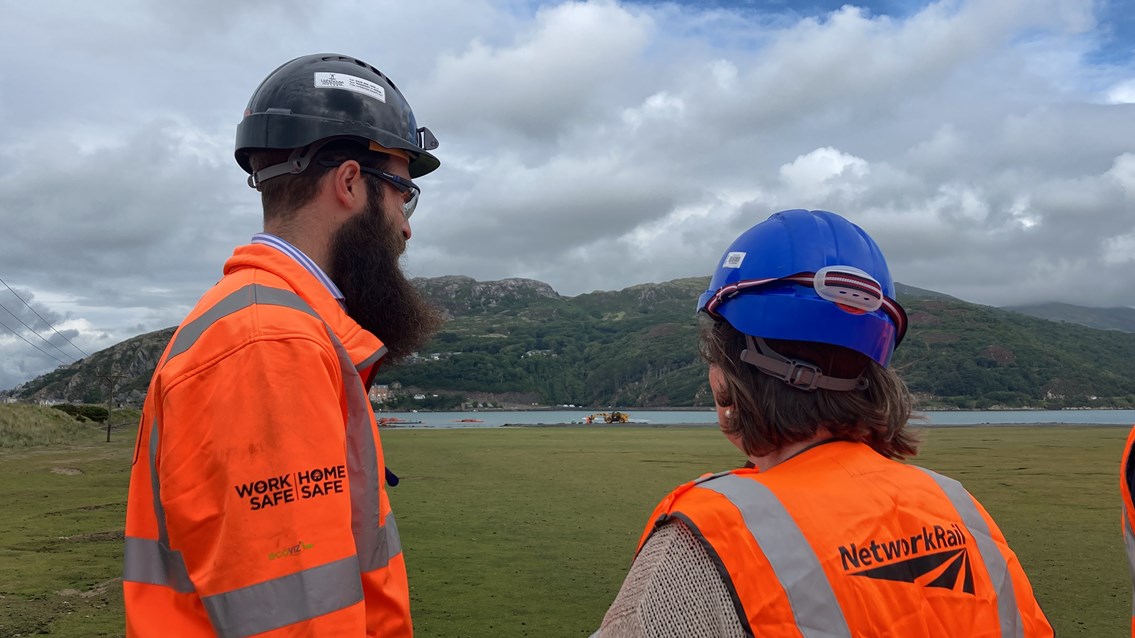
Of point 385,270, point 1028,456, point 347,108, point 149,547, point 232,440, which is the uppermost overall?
point 347,108

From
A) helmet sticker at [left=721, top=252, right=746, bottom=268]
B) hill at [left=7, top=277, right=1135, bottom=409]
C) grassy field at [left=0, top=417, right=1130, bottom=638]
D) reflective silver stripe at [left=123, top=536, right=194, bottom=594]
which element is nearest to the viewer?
reflective silver stripe at [left=123, top=536, right=194, bottom=594]

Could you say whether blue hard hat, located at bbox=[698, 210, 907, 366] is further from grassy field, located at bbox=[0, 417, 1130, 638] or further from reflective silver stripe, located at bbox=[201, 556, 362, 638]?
grassy field, located at bbox=[0, 417, 1130, 638]

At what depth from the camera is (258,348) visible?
164cm

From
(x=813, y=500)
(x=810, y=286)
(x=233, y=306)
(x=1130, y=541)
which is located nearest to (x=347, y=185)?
(x=233, y=306)

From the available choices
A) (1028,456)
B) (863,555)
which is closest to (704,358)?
(863,555)

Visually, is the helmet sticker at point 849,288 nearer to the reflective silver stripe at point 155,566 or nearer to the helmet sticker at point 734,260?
the helmet sticker at point 734,260

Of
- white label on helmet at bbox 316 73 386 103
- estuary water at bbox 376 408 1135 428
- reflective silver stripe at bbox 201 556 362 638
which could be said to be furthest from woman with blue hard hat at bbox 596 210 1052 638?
estuary water at bbox 376 408 1135 428

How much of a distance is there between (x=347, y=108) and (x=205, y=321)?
0.91m

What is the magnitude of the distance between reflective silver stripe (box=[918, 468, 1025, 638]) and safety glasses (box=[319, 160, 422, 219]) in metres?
1.66

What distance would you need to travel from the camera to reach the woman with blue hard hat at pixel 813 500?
59.6 inches

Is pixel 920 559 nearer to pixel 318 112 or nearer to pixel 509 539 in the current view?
pixel 318 112

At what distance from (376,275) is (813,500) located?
54.2 inches

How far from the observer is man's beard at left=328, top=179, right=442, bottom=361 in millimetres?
2293

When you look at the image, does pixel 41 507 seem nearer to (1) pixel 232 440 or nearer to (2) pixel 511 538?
(2) pixel 511 538
